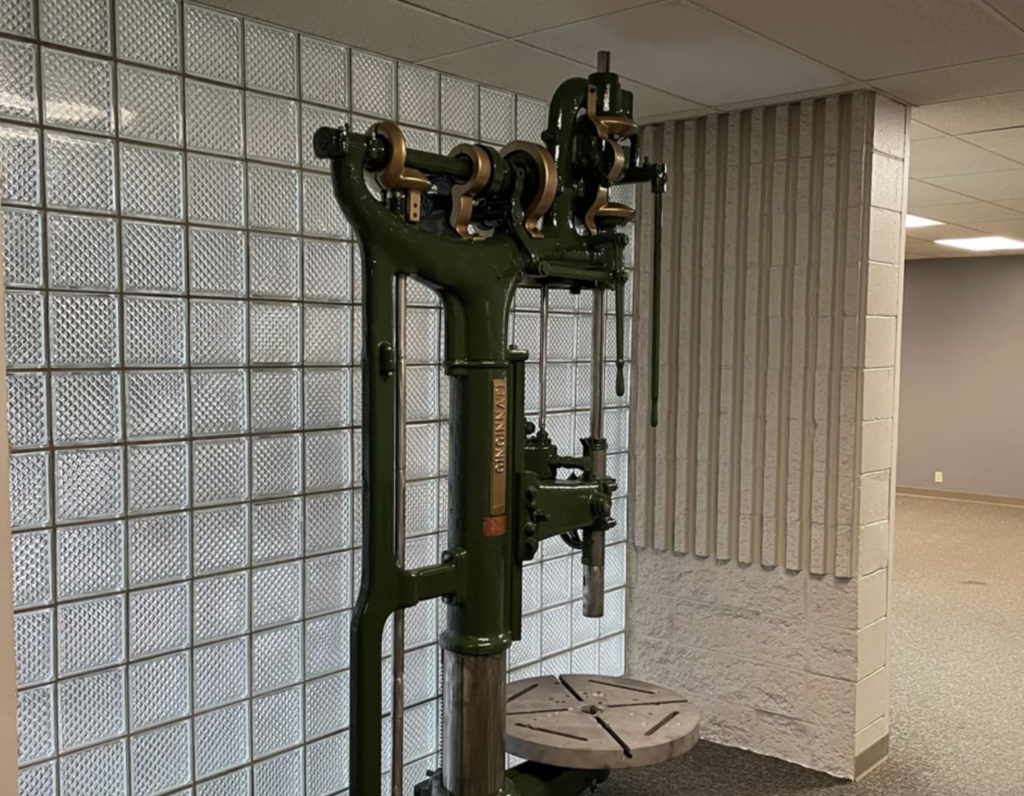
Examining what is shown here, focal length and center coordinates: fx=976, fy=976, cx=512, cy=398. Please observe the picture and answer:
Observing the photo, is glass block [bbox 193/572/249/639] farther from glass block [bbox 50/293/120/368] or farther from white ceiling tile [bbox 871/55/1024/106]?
white ceiling tile [bbox 871/55/1024/106]

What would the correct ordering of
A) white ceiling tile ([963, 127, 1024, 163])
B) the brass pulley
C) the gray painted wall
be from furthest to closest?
the gray painted wall → white ceiling tile ([963, 127, 1024, 163]) → the brass pulley

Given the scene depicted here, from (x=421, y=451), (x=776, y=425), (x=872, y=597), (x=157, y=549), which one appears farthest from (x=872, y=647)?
(x=157, y=549)

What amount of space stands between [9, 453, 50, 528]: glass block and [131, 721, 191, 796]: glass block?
579 mm

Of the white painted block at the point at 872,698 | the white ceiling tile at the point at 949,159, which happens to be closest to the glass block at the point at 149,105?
the white painted block at the point at 872,698

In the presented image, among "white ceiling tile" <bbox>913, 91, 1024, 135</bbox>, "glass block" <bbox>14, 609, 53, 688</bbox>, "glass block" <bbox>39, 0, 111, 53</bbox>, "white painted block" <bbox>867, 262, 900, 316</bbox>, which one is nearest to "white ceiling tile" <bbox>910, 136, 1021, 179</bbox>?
"white ceiling tile" <bbox>913, 91, 1024, 135</bbox>

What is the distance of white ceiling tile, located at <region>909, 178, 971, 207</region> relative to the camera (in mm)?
4832

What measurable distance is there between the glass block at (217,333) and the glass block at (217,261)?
3 centimetres

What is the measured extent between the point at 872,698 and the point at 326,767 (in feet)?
6.03

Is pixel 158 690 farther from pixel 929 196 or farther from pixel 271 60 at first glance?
pixel 929 196

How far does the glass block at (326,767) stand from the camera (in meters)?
2.65

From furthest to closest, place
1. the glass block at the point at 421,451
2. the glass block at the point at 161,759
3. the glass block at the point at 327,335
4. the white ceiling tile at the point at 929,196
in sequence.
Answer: the white ceiling tile at the point at 929,196, the glass block at the point at 421,451, the glass block at the point at 327,335, the glass block at the point at 161,759

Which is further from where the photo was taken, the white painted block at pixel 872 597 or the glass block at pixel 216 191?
the white painted block at pixel 872 597

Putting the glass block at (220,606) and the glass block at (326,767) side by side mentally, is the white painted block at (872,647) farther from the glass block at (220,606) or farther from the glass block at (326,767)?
the glass block at (220,606)

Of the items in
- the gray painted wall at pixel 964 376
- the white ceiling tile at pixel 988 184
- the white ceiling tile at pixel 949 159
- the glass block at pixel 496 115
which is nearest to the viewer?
the glass block at pixel 496 115
